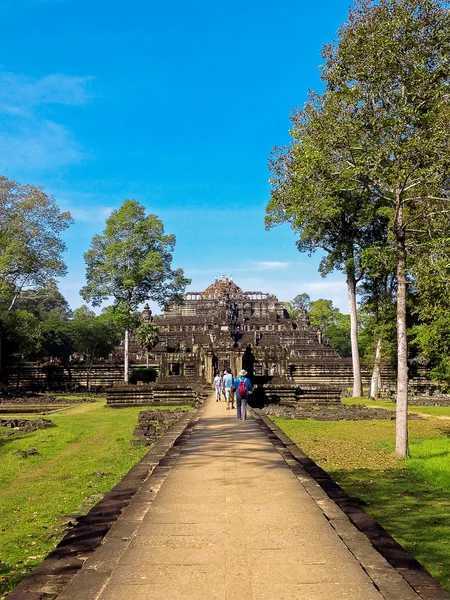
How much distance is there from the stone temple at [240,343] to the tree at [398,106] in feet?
43.6

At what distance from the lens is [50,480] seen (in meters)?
9.04

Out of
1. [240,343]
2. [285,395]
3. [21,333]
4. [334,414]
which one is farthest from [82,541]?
[240,343]

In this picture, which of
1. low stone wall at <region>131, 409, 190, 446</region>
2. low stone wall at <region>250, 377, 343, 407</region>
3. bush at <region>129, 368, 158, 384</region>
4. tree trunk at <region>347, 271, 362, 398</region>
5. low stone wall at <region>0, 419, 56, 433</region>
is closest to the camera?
low stone wall at <region>131, 409, 190, 446</region>

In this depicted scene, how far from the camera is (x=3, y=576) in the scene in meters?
4.61

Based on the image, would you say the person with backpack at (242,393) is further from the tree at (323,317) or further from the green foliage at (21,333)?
the tree at (323,317)

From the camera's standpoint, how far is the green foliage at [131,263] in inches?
1272

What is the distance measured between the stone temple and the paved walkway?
1684cm

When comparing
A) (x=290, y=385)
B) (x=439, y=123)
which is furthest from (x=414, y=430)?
(x=439, y=123)

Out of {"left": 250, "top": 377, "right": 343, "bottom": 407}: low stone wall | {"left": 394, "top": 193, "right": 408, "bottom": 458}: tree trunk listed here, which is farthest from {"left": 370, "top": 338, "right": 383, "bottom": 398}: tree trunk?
{"left": 394, "top": 193, "right": 408, "bottom": 458}: tree trunk

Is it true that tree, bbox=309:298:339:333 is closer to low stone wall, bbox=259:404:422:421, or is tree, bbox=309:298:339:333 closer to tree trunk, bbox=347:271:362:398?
tree trunk, bbox=347:271:362:398

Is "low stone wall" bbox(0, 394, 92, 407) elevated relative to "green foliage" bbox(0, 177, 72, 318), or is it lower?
lower

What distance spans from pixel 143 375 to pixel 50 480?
2862cm

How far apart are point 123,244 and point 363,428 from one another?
21.4m

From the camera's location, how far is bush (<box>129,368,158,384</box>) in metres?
37.0
